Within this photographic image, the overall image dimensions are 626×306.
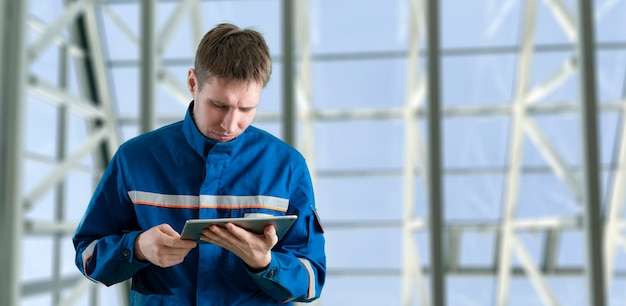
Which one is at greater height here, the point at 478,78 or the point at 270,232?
the point at 478,78

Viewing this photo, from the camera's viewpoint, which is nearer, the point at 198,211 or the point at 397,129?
the point at 198,211

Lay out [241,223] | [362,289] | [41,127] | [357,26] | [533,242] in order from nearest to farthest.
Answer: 1. [241,223]
2. [41,127]
3. [357,26]
4. [533,242]
5. [362,289]

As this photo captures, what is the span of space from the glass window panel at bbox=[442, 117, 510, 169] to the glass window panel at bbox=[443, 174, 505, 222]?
346mm

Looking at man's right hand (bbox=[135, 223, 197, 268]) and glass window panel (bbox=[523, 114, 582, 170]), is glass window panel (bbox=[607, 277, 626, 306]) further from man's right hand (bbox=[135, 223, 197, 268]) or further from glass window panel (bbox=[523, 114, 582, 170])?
man's right hand (bbox=[135, 223, 197, 268])

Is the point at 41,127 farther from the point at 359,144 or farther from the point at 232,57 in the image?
the point at 232,57

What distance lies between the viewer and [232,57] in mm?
2799

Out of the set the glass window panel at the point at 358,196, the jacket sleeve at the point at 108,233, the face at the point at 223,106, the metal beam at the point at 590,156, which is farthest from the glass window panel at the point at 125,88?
the face at the point at 223,106

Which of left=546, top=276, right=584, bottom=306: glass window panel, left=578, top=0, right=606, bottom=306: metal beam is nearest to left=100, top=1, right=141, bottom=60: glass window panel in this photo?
left=546, top=276, right=584, bottom=306: glass window panel

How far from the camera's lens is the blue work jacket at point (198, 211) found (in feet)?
9.34

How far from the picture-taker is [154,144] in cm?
303

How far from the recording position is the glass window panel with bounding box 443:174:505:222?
18547mm

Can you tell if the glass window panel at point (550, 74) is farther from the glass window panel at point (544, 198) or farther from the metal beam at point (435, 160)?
the metal beam at point (435, 160)

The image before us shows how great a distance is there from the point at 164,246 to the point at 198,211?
12.0 inches

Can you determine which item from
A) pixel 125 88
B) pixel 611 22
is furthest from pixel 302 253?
pixel 125 88
